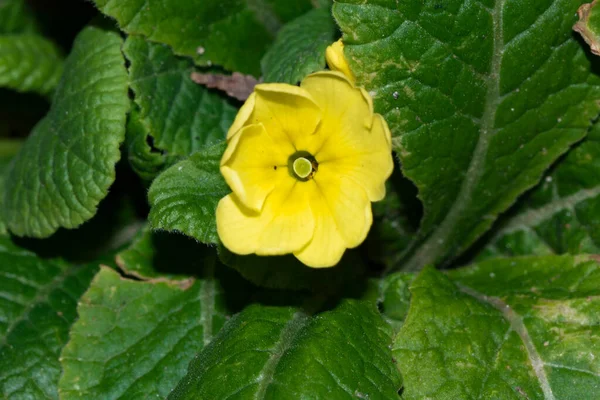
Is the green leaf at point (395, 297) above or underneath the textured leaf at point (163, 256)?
above

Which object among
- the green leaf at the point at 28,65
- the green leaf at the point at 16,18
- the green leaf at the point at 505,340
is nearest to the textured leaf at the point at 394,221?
the green leaf at the point at 505,340

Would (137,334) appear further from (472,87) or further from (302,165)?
(472,87)

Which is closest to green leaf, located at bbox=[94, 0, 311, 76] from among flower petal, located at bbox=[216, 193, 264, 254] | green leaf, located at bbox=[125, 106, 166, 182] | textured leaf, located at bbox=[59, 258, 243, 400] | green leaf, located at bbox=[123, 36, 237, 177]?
green leaf, located at bbox=[123, 36, 237, 177]

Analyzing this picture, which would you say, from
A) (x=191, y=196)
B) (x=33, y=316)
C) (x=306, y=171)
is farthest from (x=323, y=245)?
(x=33, y=316)

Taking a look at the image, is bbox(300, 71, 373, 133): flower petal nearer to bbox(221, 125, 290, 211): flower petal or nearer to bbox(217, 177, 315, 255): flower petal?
bbox(221, 125, 290, 211): flower petal

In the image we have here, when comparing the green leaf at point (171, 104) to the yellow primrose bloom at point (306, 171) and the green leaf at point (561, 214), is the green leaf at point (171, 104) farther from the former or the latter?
the green leaf at point (561, 214)
